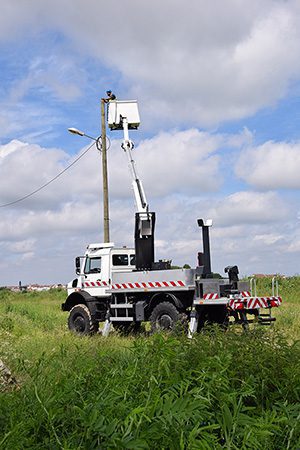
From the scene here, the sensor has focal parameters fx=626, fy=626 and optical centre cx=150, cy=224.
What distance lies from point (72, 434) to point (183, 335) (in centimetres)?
193

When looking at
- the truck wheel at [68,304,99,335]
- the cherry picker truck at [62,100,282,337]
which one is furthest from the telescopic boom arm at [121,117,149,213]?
the truck wheel at [68,304,99,335]

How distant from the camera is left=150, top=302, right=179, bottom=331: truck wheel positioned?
51.7 ft

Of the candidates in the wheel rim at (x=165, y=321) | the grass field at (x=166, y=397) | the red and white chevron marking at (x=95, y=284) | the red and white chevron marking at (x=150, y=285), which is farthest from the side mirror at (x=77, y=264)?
the grass field at (x=166, y=397)

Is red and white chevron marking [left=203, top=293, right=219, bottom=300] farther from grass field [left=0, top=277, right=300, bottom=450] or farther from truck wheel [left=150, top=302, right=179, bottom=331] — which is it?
grass field [left=0, top=277, right=300, bottom=450]

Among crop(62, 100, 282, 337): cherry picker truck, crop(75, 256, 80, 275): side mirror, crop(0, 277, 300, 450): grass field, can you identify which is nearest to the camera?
crop(0, 277, 300, 450): grass field

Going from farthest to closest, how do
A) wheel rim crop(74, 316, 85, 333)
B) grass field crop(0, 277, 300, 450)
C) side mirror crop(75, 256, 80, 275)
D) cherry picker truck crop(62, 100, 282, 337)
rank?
1. side mirror crop(75, 256, 80, 275)
2. wheel rim crop(74, 316, 85, 333)
3. cherry picker truck crop(62, 100, 282, 337)
4. grass field crop(0, 277, 300, 450)

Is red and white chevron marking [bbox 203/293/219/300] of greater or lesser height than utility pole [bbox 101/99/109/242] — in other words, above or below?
below

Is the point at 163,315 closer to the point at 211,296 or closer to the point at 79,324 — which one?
the point at 211,296

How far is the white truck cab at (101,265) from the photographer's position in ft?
60.1

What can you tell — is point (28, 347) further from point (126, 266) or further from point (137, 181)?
point (137, 181)

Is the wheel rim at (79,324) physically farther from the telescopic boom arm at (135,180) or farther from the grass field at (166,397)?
the grass field at (166,397)

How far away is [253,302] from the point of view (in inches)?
618

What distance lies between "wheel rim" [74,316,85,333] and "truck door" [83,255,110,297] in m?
0.82

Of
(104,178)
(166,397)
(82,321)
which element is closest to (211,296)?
(82,321)
